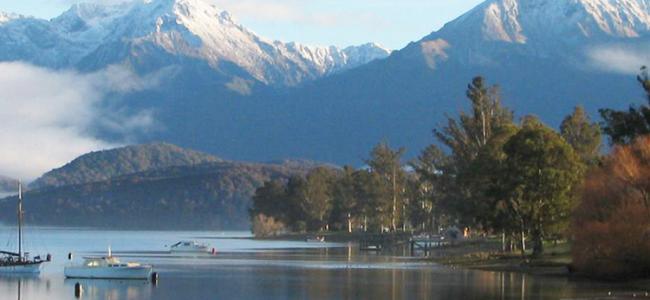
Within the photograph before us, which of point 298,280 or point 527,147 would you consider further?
point 527,147

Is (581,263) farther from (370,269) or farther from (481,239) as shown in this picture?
(481,239)

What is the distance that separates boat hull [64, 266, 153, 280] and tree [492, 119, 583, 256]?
32.7 m

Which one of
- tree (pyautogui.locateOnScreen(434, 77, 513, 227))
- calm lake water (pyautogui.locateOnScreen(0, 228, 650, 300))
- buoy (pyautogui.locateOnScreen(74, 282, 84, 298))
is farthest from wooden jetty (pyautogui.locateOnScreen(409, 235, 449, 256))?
buoy (pyautogui.locateOnScreen(74, 282, 84, 298))

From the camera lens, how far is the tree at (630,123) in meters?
117

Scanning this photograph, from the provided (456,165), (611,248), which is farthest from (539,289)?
(456,165)

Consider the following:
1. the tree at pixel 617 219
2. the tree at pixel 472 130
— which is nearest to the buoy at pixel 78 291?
the tree at pixel 617 219

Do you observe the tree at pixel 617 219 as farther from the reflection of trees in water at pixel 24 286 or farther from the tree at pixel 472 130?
the reflection of trees in water at pixel 24 286

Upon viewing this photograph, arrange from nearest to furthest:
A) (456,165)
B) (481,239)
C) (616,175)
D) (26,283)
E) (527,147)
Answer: (616,175) < (26,283) < (527,147) < (456,165) < (481,239)

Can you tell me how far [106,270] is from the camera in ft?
382

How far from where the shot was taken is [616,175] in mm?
100188

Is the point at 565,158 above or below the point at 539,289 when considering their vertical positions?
above

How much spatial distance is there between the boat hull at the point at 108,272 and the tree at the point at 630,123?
42.6m

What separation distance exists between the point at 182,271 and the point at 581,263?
41020mm

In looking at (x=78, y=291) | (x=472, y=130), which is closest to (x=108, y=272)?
(x=78, y=291)
